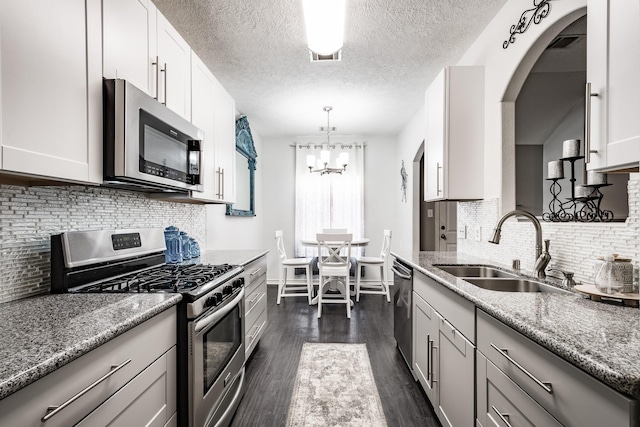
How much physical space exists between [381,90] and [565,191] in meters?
2.16

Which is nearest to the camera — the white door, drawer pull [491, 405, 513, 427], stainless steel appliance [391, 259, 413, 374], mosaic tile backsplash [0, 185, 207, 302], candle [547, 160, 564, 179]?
drawer pull [491, 405, 513, 427]

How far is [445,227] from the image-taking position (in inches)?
195

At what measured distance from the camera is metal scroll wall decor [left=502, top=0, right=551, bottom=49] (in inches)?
70.1

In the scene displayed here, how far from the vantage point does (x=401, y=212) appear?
5129mm

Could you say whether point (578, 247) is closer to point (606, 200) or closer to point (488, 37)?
point (606, 200)

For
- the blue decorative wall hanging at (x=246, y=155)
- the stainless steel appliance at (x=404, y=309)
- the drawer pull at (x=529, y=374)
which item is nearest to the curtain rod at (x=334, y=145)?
the blue decorative wall hanging at (x=246, y=155)

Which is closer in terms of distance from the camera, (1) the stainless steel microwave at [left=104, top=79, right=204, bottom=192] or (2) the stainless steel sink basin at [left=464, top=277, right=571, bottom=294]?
(1) the stainless steel microwave at [left=104, top=79, right=204, bottom=192]

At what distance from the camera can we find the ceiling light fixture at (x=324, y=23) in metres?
1.77

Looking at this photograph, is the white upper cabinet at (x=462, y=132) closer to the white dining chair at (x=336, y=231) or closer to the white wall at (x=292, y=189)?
the white dining chair at (x=336, y=231)

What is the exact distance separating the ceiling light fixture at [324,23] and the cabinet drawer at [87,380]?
67.9 inches

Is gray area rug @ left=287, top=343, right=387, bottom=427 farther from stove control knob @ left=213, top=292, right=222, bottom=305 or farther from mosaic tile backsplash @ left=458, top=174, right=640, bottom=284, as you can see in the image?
mosaic tile backsplash @ left=458, top=174, right=640, bottom=284

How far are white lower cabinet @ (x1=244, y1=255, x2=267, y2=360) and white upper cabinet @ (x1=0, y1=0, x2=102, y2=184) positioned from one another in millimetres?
1404

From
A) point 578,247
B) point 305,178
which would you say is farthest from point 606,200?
point 305,178

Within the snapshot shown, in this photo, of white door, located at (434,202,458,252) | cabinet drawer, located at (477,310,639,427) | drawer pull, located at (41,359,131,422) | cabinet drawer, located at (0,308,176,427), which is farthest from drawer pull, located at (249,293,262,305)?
white door, located at (434,202,458,252)
